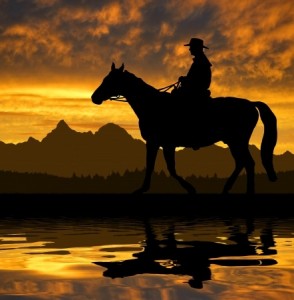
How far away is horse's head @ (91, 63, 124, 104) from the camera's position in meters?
17.3

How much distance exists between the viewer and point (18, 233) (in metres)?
13.6

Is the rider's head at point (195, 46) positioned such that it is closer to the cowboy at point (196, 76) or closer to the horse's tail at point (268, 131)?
the cowboy at point (196, 76)

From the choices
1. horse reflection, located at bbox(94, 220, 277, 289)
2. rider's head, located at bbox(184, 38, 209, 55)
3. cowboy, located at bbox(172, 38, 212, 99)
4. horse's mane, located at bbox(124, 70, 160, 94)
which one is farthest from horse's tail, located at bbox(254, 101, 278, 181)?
horse reflection, located at bbox(94, 220, 277, 289)

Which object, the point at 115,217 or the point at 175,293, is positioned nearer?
the point at 175,293

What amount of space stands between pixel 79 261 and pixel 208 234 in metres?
4.18

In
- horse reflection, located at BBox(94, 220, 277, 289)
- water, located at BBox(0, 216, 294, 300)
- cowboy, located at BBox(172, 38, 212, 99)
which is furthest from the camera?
cowboy, located at BBox(172, 38, 212, 99)

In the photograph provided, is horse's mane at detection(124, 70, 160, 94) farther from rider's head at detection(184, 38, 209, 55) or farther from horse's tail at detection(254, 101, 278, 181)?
horse's tail at detection(254, 101, 278, 181)

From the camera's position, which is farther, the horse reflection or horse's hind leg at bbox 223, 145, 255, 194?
horse's hind leg at bbox 223, 145, 255, 194

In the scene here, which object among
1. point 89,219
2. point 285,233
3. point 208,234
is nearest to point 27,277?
point 208,234

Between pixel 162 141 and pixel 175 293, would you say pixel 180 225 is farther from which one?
pixel 175 293

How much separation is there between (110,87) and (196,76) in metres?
1.87

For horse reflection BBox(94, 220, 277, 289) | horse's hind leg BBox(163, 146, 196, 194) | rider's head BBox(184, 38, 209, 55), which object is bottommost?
horse reflection BBox(94, 220, 277, 289)

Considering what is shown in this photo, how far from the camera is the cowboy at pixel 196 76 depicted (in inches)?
681

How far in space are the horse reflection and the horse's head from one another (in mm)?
5673
